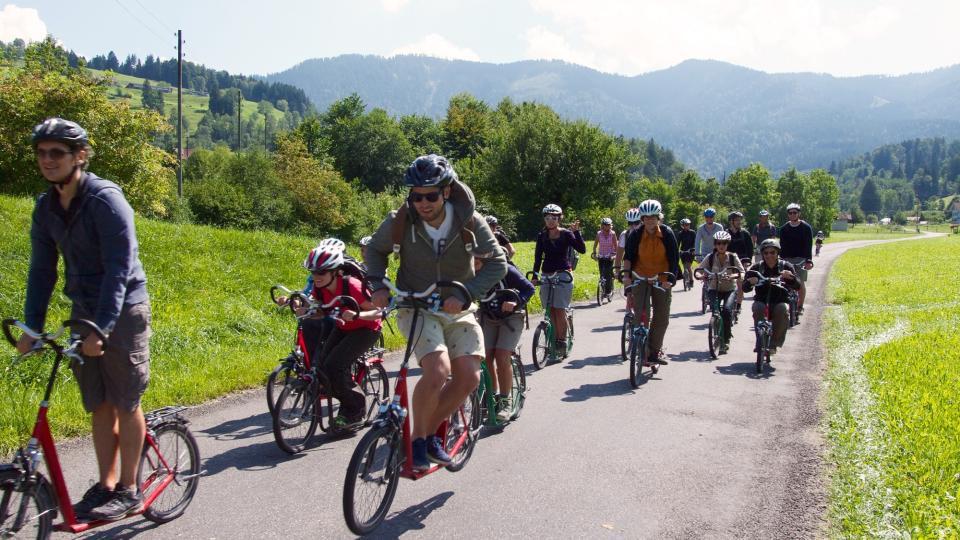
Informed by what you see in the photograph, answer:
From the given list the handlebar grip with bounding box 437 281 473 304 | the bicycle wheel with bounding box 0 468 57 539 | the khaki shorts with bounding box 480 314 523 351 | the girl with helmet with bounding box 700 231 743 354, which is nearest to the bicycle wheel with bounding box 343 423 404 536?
the handlebar grip with bounding box 437 281 473 304

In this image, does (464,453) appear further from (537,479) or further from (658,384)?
(658,384)

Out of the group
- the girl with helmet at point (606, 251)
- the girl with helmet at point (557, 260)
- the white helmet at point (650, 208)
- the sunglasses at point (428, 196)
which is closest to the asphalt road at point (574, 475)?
the girl with helmet at point (557, 260)

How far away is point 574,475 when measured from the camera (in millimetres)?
5660

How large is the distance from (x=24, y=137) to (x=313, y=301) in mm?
23085

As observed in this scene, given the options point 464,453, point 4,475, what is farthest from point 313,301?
point 4,475

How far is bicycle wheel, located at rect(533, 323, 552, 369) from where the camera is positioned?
9945 millimetres

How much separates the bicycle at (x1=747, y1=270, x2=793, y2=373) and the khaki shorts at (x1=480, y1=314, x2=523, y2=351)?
15.1 feet

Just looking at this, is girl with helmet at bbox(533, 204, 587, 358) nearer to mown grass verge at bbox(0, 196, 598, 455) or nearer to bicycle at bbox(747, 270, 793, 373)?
mown grass verge at bbox(0, 196, 598, 455)

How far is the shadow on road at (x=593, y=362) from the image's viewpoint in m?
10.2

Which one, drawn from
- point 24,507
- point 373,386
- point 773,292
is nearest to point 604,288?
point 773,292

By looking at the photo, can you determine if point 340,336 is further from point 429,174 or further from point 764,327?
point 764,327

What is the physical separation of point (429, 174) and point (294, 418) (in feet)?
8.78

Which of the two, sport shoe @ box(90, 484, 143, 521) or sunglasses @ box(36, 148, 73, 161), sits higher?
sunglasses @ box(36, 148, 73, 161)

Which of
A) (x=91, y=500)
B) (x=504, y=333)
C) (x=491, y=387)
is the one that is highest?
(x=504, y=333)
